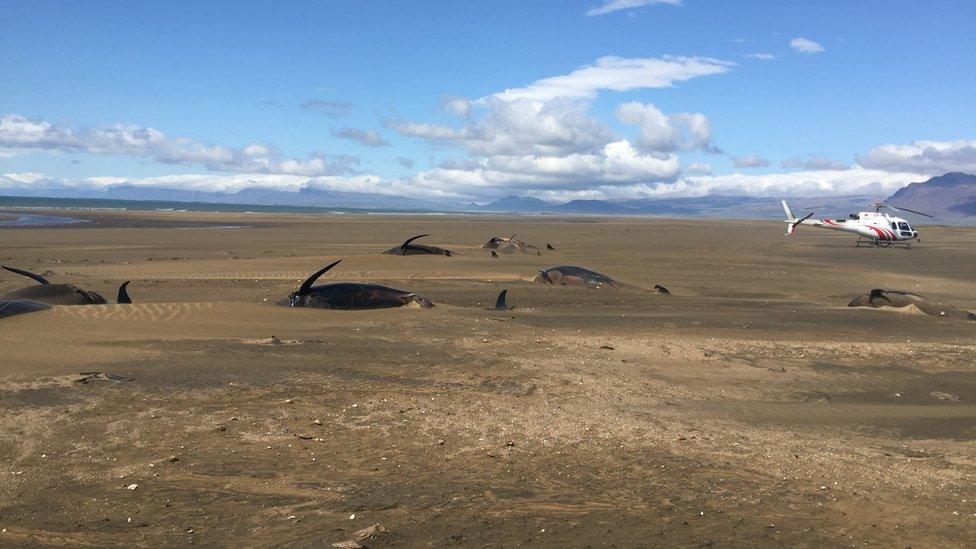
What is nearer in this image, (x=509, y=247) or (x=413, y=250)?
(x=413, y=250)

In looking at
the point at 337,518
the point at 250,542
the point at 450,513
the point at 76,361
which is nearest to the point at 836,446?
the point at 450,513

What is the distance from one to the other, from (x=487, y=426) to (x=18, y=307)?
777 cm

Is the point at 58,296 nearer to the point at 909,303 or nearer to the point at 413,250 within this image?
the point at 413,250

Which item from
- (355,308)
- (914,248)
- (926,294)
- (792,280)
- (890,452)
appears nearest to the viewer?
(890,452)

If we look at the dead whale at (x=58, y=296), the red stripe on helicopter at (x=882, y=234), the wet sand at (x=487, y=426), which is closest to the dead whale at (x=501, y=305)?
the wet sand at (x=487, y=426)

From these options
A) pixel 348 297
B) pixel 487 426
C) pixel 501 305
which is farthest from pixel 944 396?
pixel 348 297

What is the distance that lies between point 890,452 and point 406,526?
3996mm

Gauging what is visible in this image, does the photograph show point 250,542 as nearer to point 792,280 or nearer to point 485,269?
point 485,269

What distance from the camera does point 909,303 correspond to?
48.2 feet

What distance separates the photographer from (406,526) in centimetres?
470

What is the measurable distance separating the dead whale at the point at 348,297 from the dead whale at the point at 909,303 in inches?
327

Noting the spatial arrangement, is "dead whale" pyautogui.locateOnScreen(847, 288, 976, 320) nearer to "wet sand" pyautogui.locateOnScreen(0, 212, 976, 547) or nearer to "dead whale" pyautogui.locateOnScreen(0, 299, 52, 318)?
"wet sand" pyautogui.locateOnScreen(0, 212, 976, 547)

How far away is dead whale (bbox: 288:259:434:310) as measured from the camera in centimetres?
1308

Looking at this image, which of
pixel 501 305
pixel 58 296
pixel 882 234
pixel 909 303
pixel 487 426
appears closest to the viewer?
pixel 487 426
